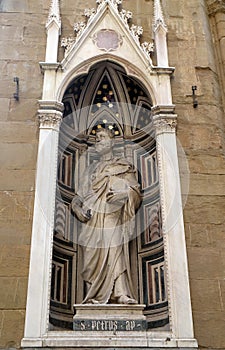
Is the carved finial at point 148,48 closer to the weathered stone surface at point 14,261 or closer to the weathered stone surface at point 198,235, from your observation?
the weathered stone surface at point 198,235

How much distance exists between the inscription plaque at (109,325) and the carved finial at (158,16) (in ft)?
15.2

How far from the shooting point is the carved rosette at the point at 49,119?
7.26 metres

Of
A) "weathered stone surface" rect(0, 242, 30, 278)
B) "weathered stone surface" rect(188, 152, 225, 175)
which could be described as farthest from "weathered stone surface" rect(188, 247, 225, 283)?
"weathered stone surface" rect(0, 242, 30, 278)

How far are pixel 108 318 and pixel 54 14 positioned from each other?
15.8 ft

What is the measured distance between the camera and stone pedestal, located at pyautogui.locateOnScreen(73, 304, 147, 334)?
6016 mm

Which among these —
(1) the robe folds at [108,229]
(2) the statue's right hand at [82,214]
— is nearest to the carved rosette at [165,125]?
(1) the robe folds at [108,229]

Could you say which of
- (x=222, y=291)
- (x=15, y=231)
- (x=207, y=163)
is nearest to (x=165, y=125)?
(x=207, y=163)

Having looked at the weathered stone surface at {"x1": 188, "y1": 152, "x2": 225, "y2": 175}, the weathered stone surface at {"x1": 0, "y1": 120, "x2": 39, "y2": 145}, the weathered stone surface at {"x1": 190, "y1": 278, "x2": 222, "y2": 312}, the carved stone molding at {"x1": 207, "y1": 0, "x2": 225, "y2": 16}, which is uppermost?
the carved stone molding at {"x1": 207, "y1": 0, "x2": 225, "y2": 16}

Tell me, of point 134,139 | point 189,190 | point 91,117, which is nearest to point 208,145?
point 189,190

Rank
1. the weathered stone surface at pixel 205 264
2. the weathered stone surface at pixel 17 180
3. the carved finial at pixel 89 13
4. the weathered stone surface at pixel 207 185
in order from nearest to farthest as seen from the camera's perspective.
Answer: the weathered stone surface at pixel 205 264, the weathered stone surface at pixel 17 180, the weathered stone surface at pixel 207 185, the carved finial at pixel 89 13

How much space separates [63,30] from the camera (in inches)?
327

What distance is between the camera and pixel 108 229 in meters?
7.04

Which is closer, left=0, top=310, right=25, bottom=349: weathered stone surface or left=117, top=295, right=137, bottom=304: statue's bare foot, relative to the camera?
left=0, top=310, right=25, bottom=349: weathered stone surface

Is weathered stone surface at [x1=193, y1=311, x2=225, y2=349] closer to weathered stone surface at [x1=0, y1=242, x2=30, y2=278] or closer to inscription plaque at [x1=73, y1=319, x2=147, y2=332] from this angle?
inscription plaque at [x1=73, y1=319, x2=147, y2=332]
